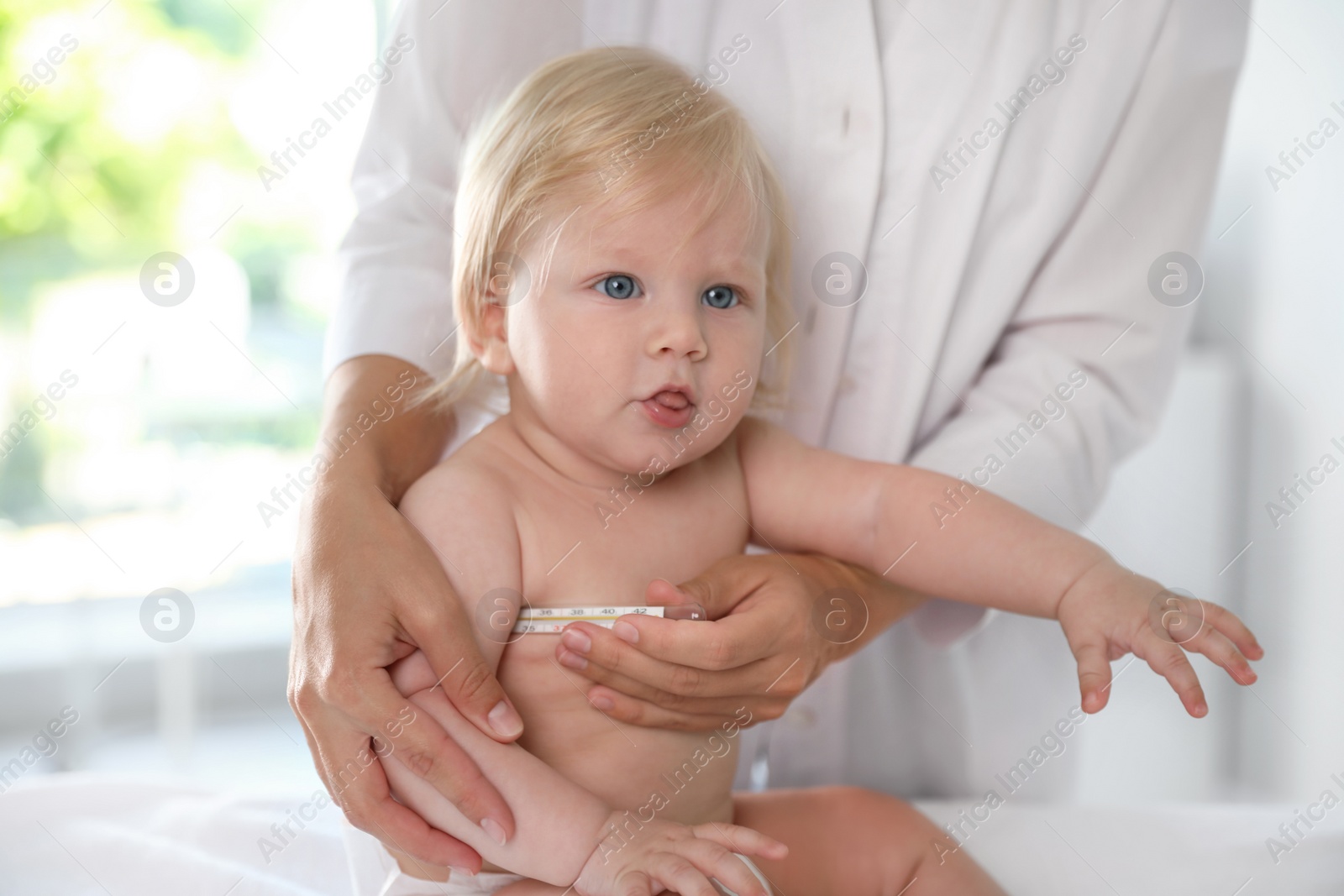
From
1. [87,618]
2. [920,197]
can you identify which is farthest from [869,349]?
[87,618]

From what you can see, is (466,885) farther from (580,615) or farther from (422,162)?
(422,162)

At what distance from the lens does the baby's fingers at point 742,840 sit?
570 millimetres

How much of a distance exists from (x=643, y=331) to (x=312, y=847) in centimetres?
61

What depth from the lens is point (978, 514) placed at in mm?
797

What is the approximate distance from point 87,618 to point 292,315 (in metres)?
0.80

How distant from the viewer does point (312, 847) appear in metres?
0.90

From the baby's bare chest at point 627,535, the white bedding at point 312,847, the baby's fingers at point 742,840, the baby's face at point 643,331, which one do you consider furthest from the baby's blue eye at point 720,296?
the white bedding at point 312,847

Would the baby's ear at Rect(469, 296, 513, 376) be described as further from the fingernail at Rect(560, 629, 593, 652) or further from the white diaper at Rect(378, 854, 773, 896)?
the white diaper at Rect(378, 854, 773, 896)

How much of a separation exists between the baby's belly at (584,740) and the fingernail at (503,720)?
71mm

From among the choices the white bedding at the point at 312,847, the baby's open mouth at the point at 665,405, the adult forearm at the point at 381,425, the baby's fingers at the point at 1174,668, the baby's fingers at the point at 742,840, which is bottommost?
the white bedding at the point at 312,847

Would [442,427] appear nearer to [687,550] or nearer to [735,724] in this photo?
[687,550]

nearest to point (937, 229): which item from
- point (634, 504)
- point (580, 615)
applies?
point (634, 504)

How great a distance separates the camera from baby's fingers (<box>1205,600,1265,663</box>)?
62 cm

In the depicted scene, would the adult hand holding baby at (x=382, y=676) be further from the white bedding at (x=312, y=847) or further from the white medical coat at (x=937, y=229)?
the white medical coat at (x=937, y=229)
